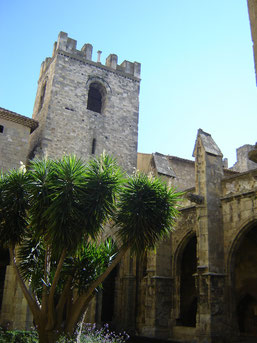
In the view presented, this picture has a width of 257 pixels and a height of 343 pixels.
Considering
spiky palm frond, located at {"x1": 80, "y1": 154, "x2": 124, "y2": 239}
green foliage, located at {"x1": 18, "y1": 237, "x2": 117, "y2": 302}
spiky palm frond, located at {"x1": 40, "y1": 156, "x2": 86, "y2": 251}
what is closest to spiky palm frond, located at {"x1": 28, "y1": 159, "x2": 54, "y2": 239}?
spiky palm frond, located at {"x1": 40, "y1": 156, "x2": 86, "y2": 251}

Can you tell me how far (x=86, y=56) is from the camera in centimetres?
2153

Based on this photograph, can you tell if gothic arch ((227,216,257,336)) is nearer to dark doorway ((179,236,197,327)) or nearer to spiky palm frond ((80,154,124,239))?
dark doorway ((179,236,197,327))

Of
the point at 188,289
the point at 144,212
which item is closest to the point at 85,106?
the point at 188,289

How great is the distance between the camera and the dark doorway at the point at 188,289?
51.1ft

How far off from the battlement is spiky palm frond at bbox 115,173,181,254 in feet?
41.4

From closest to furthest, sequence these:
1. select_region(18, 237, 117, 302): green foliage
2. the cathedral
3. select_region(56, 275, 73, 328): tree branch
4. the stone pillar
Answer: select_region(56, 275, 73, 328): tree branch
select_region(18, 237, 117, 302): green foliage
the stone pillar
the cathedral

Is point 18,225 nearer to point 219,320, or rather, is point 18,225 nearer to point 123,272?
point 219,320

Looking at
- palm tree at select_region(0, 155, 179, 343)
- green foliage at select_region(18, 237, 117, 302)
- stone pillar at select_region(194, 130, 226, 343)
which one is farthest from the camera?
stone pillar at select_region(194, 130, 226, 343)

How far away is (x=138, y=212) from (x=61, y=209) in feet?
6.78

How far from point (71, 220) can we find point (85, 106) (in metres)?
11.9

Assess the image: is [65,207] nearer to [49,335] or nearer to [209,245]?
[49,335]

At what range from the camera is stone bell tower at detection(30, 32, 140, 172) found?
63.6 ft

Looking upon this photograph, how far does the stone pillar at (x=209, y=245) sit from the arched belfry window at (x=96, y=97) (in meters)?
8.66

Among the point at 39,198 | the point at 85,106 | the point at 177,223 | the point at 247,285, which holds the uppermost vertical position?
the point at 85,106
